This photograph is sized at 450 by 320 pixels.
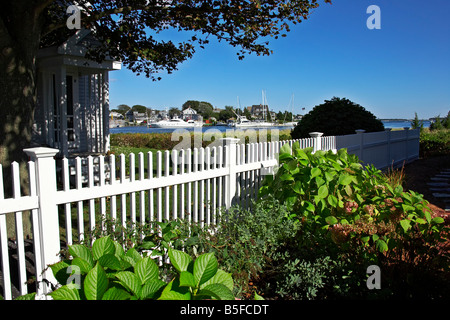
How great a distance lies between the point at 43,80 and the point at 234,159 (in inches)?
336

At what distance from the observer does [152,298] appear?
174 cm

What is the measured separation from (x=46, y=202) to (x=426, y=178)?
410 inches

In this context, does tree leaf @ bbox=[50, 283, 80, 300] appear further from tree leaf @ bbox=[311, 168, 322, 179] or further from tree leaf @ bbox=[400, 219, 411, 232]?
tree leaf @ bbox=[311, 168, 322, 179]

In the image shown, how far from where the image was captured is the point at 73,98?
11062 millimetres

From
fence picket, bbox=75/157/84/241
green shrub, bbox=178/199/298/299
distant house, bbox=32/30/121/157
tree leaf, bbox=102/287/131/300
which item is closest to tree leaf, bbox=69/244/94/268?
tree leaf, bbox=102/287/131/300

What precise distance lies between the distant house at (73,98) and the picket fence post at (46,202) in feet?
23.9

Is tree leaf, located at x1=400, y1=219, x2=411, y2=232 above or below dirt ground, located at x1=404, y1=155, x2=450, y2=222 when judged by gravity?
above

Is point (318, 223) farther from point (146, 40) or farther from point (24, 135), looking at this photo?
point (146, 40)

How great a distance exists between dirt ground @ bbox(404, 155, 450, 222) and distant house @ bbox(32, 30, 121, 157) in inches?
362

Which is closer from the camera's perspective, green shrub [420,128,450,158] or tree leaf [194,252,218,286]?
tree leaf [194,252,218,286]

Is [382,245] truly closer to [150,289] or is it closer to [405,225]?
[405,225]

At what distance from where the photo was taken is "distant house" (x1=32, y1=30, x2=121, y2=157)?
9.74 metres

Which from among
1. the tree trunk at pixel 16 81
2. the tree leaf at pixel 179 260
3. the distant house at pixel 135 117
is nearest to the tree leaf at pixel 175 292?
the tree leaf at pixel 179 260

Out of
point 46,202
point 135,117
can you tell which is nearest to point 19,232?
point 46,202
